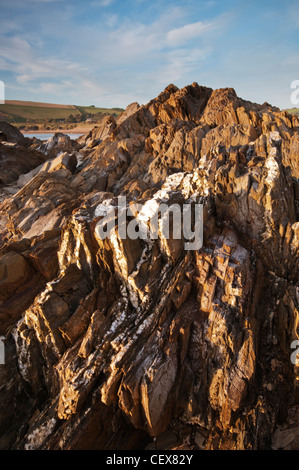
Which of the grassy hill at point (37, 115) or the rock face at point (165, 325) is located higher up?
the grassy hill at point (37, 115)

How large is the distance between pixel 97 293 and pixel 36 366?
4.98 meters

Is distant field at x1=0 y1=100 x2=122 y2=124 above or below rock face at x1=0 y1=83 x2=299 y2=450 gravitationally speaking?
above

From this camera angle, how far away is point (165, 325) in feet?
38.9

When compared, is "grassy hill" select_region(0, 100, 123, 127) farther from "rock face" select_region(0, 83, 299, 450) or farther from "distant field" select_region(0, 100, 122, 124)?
"rock face" select_region(0, 83, 299, 450)

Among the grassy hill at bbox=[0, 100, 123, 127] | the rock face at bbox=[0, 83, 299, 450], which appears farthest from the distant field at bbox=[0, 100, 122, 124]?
the rock face at bbox=[0, 83, 299, 450]

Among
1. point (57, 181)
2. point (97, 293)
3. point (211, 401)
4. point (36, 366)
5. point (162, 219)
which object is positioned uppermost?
point (57, 181)

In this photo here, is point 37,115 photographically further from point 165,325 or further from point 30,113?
point 165,325

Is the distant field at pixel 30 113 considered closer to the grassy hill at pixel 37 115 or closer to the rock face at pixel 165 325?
the grassy hill at pixel 37 115

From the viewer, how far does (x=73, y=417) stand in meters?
10.3

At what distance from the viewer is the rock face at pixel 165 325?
1056 cm

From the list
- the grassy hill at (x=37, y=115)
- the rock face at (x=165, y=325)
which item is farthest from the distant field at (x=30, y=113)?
the rock face at (x=165, y=325)

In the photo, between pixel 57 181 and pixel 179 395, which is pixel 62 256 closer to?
pixel 179 395

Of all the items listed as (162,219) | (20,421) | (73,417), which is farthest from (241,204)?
(20,421)

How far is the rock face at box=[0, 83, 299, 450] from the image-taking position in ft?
34.7
